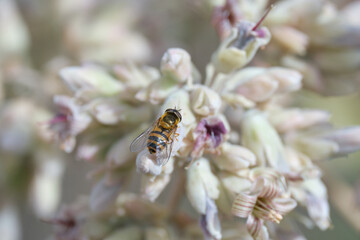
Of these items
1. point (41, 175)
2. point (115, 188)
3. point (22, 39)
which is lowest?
point (41, 175)

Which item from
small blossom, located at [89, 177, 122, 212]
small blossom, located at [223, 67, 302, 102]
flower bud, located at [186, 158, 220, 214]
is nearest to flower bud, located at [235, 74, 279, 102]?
small blossom, located at [223, 67, 302, 102]

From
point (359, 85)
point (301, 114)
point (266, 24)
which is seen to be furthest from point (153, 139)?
point (359, 85)

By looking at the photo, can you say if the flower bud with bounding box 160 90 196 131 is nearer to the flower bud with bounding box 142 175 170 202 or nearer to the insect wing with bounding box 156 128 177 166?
the insect wing with bounding box 156 128 177 166

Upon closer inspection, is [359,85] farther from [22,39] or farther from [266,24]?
[22,39]

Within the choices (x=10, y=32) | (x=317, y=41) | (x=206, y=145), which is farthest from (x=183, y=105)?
(x=10, y=32)

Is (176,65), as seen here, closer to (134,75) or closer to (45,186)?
(134,75)

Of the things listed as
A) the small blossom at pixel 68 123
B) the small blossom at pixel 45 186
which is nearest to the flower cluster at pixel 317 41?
the small blossom at pixel 68 123
